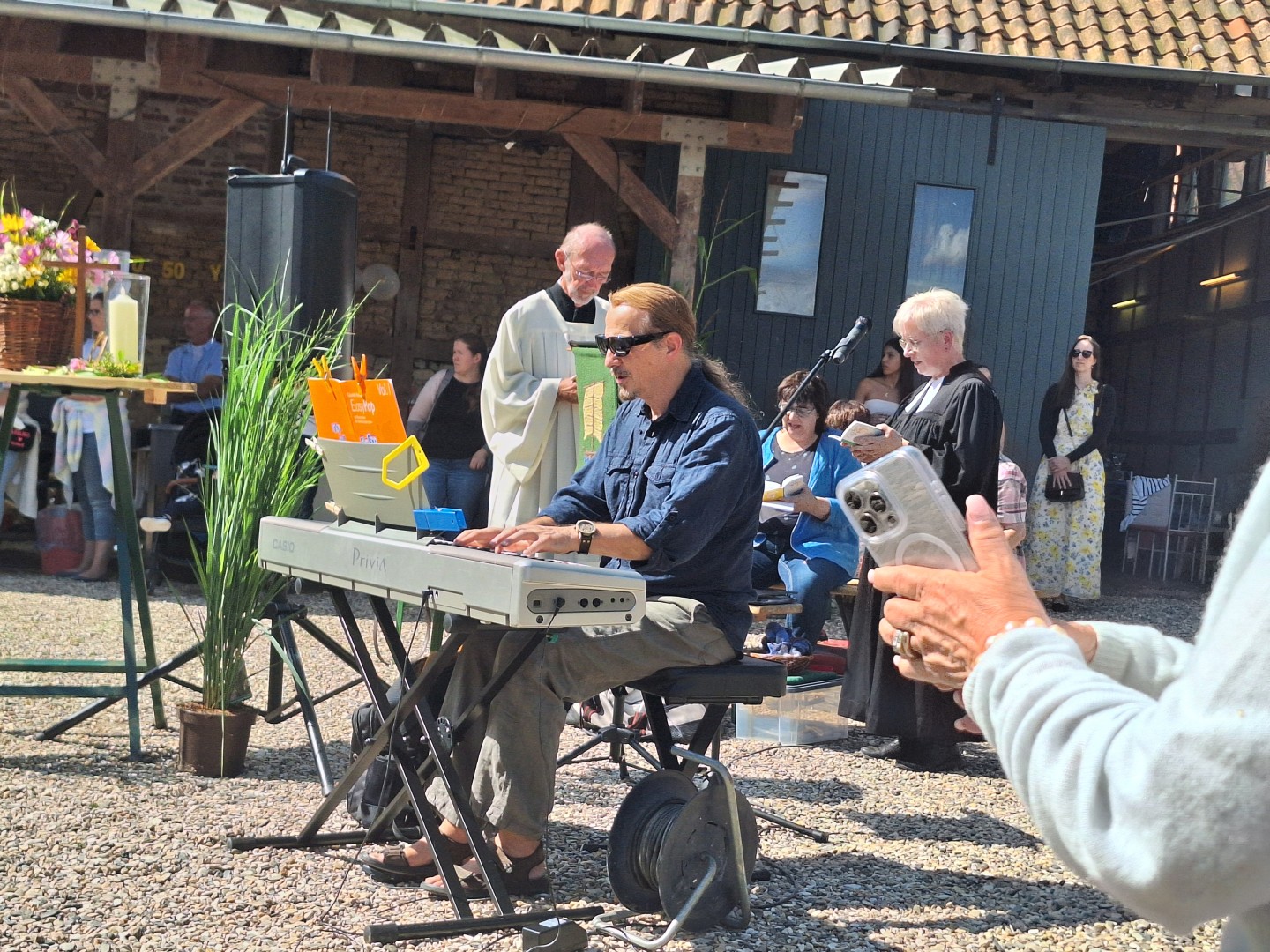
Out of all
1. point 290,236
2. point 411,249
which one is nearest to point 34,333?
point 290,236

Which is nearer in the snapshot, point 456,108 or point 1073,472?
point 456,108

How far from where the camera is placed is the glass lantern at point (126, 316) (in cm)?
444

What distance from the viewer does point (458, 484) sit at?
8.27 metres

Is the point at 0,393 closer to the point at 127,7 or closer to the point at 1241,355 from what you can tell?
the point at 127,7

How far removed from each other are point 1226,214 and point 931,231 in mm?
4751

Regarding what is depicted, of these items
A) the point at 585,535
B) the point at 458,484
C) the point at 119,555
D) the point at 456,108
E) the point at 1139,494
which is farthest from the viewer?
the point at 1139,494

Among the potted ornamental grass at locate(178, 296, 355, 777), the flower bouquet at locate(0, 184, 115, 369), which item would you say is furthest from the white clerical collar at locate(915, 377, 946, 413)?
the flower bouquet at locate(0, 184, 115, 369)

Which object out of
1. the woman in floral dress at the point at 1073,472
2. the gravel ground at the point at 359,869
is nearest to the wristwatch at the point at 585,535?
the gravel ground at the point at 359,869

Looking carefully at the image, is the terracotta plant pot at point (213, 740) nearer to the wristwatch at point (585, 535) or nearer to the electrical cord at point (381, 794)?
the electrical cord at point (381, 794)

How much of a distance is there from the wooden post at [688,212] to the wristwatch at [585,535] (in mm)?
5615

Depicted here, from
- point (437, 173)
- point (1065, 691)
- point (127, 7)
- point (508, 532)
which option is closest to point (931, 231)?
point (437, 173)

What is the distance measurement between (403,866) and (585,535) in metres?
1.00

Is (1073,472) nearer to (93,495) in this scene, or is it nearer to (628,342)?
(93,495)

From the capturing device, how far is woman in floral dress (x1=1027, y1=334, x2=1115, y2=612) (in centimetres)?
959
